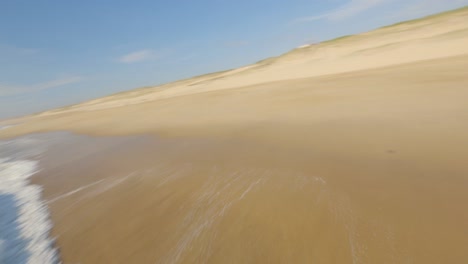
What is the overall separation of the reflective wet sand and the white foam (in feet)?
0.47

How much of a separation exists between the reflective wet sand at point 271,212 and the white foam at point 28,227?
14 cm

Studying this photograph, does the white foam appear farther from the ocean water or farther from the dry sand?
the dry sand

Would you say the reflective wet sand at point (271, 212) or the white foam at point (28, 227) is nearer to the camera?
the reflective wet sand at point (271, 212)

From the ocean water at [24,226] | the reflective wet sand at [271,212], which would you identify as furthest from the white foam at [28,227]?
the reflective wet sand at [271,212]

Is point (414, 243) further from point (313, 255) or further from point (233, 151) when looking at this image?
point (233, 151)

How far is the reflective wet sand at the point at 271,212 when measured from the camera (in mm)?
1885

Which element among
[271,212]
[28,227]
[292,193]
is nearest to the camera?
[271,212]

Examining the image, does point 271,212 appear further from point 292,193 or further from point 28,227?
point 28,227

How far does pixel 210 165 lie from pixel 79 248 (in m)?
2.09

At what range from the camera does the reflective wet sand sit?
188cm

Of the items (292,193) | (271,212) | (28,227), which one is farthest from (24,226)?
(292,193)

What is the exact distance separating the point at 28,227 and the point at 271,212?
3209 millimetres

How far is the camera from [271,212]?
2.52 metres

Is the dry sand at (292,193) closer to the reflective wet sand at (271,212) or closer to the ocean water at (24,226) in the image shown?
the reflective wet sand at (271,212)
